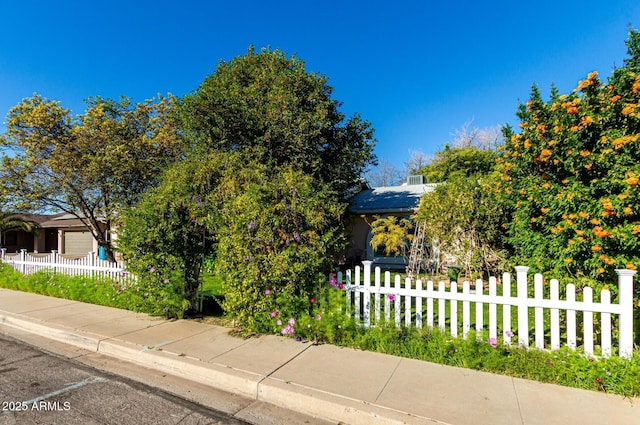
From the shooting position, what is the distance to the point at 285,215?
514cm

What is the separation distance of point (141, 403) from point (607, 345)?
4.85m

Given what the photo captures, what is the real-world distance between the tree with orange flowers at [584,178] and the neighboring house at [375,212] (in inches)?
337

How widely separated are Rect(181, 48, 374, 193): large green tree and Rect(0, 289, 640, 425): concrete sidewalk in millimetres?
5662

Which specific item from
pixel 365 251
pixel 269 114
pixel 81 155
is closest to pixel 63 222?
pixel 81 155

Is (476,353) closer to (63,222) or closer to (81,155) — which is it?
(81,155)

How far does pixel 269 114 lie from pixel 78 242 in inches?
991

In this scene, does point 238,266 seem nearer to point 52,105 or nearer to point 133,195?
point 133,195

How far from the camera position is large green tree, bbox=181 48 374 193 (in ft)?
32.2

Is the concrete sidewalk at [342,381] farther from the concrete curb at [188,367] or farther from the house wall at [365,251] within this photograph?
the house wall at [365,251]

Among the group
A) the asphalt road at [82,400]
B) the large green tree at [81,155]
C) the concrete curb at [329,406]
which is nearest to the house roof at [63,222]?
the large green tree at [81,155]

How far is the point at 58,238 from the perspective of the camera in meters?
28.7

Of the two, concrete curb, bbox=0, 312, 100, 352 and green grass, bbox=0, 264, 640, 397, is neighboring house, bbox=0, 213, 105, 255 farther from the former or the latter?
green grass, bbox=0, 264, 640, 397

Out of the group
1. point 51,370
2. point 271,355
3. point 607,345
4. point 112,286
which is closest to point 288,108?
point 112,286

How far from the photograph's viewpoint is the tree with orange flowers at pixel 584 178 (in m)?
3.85
